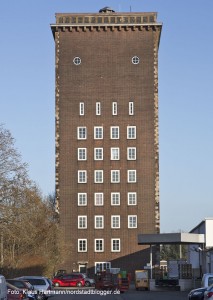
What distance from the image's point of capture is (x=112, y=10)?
11006 cm

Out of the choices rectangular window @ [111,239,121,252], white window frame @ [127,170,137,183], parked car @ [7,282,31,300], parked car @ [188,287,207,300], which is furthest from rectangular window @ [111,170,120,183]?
parked car @ [7,282,31,300]

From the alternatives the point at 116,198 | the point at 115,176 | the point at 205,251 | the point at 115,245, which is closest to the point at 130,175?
the point at 115,176

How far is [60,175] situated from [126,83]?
15320 millimetres

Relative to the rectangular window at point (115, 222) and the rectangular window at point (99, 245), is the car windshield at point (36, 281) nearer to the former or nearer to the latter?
the rectangular window at point (99, 245)

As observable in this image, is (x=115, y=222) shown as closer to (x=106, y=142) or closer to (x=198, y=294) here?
(x=106, y=142)

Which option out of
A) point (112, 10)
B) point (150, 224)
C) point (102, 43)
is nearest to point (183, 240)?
point (150, 224)

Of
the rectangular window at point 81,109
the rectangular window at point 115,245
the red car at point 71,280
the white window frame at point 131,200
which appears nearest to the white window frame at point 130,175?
the white window frame at point 131,200

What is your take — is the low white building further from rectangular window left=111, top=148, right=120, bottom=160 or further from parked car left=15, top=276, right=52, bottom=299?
parked car left=15, top=276, right=52, bottom=299

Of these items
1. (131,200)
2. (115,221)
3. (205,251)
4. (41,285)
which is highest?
(131,200)

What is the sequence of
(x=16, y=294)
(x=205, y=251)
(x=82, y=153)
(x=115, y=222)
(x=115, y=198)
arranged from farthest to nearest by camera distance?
(x=82, y=153) < (x=115, y=198) < (x=115, y=222) < (x=205, y=251) < (x=16, y=294)

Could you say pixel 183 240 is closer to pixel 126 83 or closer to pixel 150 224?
pixel 150 224

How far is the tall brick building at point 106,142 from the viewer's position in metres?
103

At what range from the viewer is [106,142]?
104m

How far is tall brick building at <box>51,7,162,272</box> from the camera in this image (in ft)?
338
